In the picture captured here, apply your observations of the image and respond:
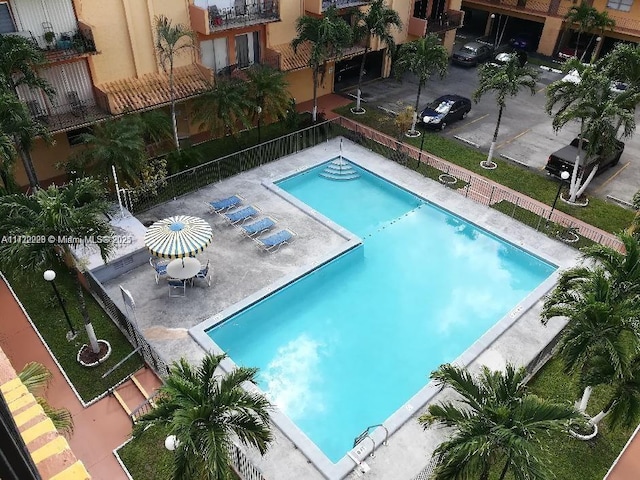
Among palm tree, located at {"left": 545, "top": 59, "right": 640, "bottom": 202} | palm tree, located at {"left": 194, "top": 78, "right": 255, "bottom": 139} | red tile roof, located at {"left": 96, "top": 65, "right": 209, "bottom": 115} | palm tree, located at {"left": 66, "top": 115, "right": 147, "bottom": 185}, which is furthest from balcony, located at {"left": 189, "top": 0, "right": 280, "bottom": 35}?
palm tree, located at {"left": 545, "top": 59, "right": 640, "bottom": 202}

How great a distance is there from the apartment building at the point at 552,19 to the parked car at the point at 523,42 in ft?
1.30

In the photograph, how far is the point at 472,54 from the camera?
43.0m

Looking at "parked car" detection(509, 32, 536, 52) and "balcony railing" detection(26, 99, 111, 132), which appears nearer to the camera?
"balcony railing" detection(26, 99, 111, 132)

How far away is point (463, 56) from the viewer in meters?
43.0

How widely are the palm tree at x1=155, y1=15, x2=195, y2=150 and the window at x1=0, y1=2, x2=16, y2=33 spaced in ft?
20.2

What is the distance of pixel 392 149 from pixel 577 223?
35.1ft

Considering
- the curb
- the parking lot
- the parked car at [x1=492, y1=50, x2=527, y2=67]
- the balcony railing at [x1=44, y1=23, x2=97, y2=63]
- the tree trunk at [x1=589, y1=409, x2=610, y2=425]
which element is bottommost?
the parking lot

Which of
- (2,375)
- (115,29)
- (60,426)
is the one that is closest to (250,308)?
(60,426)

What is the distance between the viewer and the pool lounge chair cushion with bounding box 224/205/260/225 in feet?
77.2

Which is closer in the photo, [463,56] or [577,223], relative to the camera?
[577,223]

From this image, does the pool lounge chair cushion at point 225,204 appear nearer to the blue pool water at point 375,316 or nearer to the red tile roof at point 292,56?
the blue pool water at point 375,316

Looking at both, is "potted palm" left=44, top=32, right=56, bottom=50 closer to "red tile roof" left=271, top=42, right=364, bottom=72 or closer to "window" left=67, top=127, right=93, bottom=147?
"window" left=67, top=127, right=93, bottom=147

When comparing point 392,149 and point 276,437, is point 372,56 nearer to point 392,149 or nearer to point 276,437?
point 392,149

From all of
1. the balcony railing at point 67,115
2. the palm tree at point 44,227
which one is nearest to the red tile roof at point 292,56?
the balcony railing at point 67,115
